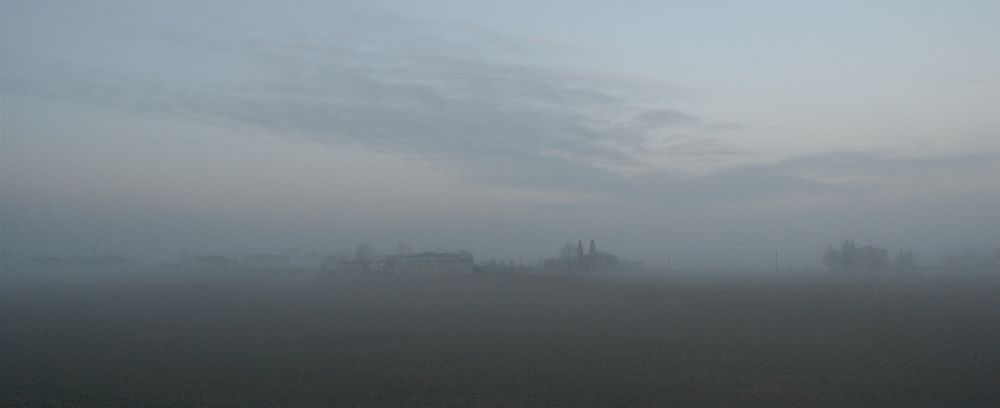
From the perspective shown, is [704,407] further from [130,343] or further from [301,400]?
[130,343]

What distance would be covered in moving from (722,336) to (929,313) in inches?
519

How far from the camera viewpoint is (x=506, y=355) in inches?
855

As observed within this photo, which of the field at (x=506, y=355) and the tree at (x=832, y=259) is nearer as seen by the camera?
the field at (x=506, y=355)

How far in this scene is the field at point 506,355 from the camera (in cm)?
1622

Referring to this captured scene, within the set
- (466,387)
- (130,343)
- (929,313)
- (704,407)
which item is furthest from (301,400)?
(929,313)

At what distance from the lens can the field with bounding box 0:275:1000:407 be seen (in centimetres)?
1622

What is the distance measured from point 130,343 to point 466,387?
1338 cm

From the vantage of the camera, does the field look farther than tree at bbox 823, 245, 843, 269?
No

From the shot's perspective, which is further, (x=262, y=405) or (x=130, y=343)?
Result: (x=130, y=343)

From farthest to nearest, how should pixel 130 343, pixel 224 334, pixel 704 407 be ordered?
pixel 224 334
pixel 130 343
pixel 704 407

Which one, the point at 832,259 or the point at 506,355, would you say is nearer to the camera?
the point at 506,355

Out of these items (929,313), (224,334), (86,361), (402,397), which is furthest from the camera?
(929,313)

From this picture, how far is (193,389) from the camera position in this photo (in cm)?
1698

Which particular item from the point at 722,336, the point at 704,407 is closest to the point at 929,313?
the point at 722,336
